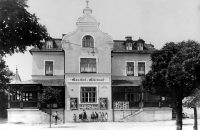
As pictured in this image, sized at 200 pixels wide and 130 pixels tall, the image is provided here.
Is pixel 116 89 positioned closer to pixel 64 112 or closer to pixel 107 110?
pixel 107 110

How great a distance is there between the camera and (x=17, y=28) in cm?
2202

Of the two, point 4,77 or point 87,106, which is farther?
point 4,77

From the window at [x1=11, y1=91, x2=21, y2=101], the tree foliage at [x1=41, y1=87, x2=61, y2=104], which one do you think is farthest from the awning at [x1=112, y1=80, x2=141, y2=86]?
the window at [x1=11, y1=91, x2=21, y2=101]

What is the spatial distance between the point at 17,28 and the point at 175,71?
839cm

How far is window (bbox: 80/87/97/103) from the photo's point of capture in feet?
164

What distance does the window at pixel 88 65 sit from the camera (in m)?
50.5

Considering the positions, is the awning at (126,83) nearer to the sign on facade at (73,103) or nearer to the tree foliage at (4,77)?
the sign on facade at (73,103)

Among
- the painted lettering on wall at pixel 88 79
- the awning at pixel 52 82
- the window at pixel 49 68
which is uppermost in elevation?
the window at pixel 49 68

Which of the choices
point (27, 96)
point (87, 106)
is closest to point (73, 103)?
point (87, 106)

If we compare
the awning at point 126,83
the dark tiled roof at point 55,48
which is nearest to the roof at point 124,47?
the awning at point 126,83

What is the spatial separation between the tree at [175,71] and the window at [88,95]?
24.9m

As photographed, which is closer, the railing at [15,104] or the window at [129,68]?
the railing at [15,104]

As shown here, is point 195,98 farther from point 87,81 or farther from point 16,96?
point 16,96

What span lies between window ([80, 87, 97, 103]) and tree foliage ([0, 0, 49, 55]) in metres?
26.6
